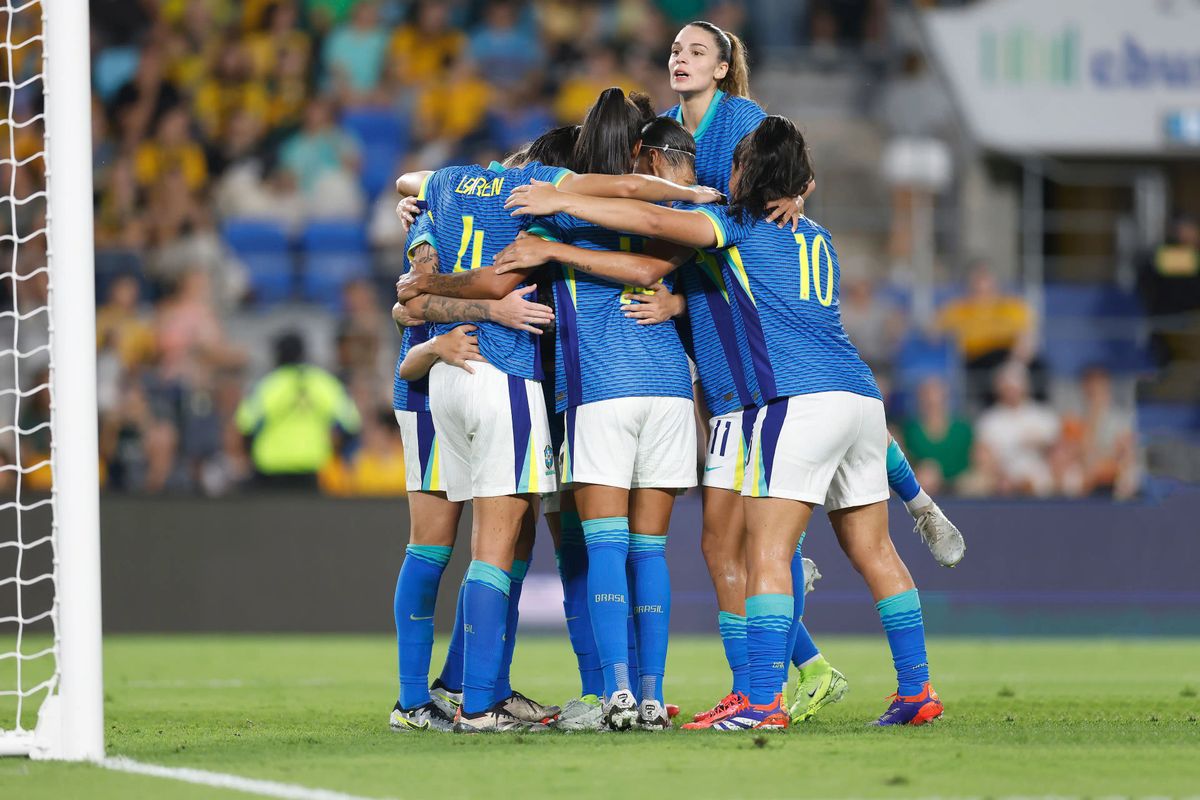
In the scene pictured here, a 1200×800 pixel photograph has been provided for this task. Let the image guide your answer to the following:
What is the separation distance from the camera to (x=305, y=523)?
1162 centimetres

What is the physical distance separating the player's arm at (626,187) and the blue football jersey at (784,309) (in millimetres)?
135

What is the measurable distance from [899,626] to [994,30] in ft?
37.1

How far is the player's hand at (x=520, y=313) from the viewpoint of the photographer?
611 centimetres

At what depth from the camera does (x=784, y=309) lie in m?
6.08

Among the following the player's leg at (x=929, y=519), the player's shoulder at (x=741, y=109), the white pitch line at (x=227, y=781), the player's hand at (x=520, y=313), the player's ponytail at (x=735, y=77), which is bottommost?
the white pitch line at (x=227, y=781)

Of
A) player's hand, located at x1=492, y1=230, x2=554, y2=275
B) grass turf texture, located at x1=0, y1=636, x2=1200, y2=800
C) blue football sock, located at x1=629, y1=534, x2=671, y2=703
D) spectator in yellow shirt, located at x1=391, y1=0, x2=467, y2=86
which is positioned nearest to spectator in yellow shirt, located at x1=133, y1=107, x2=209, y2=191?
spectator in yellow shirt, located at x1=391, y1=0, x2=467, y2=86

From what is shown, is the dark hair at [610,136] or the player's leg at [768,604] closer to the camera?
the player's leg at [768,604]

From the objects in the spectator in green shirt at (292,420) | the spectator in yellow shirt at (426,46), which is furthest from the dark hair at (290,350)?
the spectator in yellow shirt at (426,46)

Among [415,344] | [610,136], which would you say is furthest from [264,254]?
[610,136]

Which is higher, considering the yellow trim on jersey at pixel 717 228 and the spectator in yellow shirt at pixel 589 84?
the spectator in yellow shirt at pixel 589 84

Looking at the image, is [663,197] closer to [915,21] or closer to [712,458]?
[712,458]

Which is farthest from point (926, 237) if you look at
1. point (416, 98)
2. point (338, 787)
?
point (338, 787)

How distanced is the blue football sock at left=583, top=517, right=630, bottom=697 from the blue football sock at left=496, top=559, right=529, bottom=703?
0.42m

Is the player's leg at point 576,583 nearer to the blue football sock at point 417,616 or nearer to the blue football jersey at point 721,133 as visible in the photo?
the blue football sock at point 417,616
